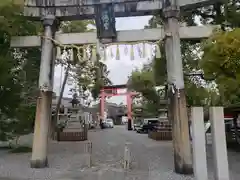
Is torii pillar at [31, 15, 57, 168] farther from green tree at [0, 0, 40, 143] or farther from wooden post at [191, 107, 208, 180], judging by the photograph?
wooden post at [191, 107, 208, 180]

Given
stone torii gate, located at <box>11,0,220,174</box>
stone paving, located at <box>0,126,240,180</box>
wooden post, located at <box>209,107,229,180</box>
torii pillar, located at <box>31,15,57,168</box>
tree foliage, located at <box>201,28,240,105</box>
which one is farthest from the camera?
torii pillar, located at <box>31,15,57,168</box>

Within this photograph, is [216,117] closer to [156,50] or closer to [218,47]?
[218,47]

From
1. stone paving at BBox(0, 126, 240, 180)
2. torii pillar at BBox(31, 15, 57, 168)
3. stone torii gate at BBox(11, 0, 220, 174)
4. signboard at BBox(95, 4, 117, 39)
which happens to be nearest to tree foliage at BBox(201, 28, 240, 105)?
stone torii gate at BBox(11, 0, 220, 174)

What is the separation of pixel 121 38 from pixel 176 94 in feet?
10.5

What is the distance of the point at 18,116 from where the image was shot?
709 inches

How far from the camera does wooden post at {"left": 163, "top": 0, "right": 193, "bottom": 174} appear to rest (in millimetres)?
11289

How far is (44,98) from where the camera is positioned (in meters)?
12.8

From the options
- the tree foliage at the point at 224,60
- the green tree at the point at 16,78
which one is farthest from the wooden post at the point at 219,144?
the green tree at the point at 16,78

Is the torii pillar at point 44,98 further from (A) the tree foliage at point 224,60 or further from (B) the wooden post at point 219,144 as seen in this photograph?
(B) the wooden post at point 219,144

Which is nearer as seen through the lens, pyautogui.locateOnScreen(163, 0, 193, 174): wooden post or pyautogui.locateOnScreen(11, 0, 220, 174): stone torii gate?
pyautogui.locateOnScreen(163, 0, 193, 174): wooden post

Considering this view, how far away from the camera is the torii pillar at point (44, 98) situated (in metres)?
12.4

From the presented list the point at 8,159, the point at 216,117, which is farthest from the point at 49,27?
the point at 216,117

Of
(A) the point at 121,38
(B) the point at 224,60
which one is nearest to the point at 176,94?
(B) the point at 224,60

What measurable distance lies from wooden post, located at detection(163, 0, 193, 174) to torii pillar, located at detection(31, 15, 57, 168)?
4.53 m
